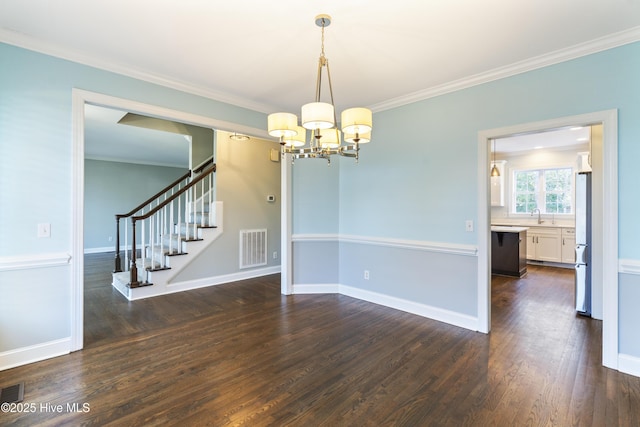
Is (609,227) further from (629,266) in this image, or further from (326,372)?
(326,372)

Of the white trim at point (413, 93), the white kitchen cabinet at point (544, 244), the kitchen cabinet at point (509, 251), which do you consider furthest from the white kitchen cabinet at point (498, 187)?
the white trim at point (413, 93)

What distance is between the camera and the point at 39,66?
2580 mm

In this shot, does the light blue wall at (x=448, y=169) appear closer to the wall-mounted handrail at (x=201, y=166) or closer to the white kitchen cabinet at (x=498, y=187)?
the wall-mounted handrail at (x=201, y=166)

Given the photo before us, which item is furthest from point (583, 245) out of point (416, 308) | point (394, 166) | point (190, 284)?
point (190, 284)

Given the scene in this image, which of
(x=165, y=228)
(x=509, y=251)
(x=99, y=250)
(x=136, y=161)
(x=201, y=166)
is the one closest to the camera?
(x=165, y=228)

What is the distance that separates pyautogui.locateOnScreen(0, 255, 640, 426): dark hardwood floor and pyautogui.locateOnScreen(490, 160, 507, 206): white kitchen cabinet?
3953 mm

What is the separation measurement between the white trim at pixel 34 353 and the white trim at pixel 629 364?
4.70 m

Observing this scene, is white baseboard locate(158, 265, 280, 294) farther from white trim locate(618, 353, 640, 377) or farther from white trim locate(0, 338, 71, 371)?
white trim locate(618, 353, 640, 377)

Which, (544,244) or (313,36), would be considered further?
(544,244)

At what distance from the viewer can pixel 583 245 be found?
3.78m

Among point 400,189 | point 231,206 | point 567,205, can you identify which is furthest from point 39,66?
Result: point 567,205

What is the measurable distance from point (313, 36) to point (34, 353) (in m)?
3.54

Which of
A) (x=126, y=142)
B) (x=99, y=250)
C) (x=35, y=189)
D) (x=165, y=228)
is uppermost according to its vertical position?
(x=126, y=142)

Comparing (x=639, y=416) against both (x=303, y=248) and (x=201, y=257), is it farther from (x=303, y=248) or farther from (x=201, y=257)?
(x=201, y=257)
